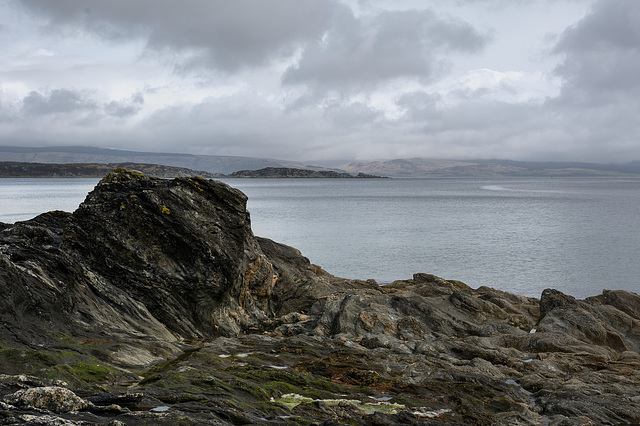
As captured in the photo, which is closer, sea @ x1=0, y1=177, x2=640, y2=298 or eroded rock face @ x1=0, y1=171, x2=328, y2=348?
eroded rock face @ x1=0, y1=171, x2=328, y2=348

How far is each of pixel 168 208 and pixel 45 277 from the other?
20.8 ft

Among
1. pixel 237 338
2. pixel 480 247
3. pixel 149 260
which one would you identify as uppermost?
pixel 149 260

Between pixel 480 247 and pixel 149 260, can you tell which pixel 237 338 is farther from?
pixel 480 247

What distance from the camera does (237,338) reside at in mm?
18609

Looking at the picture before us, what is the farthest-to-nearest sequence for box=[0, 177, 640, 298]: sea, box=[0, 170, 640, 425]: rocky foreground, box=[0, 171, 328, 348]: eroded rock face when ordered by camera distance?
box=[0, 177, 640, 298]: sea < box=[0, 171, 328, 348]: eroded rock face < box=[0, 170, 640, 425]: rocky foreground

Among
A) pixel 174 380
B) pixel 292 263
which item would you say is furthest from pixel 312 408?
pixel 292 263

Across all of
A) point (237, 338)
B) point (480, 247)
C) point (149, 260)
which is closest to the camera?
point (237, 338)

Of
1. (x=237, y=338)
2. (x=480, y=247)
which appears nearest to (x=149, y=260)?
(x=237, y=338)

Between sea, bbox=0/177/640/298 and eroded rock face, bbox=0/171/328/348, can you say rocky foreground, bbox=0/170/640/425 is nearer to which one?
eroded rock face, bbox=0/171/328/348

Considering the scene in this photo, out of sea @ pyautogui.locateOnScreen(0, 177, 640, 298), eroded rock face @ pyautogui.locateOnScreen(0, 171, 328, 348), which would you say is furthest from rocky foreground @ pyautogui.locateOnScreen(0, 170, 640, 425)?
sea @ pyautogui.locateOnScreen(0, 177, 640, 298)

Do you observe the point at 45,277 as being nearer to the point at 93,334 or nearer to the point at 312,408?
the point at 93,334

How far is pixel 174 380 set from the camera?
443 inches

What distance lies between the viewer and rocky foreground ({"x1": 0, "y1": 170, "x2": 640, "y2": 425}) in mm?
10398

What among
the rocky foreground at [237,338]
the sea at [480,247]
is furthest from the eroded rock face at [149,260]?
the sea at [480,247]
